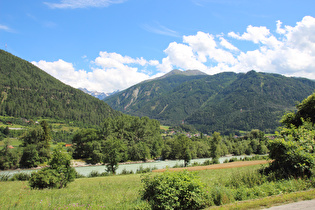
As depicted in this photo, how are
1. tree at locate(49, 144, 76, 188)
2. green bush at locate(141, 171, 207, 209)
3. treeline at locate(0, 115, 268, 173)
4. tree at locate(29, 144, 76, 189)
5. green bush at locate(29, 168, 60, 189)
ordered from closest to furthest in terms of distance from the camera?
green bush at locate(141, 171, 207, 209) < green bush at locate(29, 168, 60, 189) < tree at locate(29, 144, 76, 189) < tree at locate(49, 144, 76, 188) < treeline at locate(0, 115, 268, 173)

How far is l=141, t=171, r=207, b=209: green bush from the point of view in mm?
7906

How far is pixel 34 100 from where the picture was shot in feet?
618

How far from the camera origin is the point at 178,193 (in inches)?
312

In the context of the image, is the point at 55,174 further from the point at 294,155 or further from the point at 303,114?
the point at 303,114

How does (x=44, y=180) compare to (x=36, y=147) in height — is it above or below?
above

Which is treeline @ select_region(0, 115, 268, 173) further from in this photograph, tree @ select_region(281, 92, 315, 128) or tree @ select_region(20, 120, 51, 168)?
tree @ select_region(281, 92, 315, 128)

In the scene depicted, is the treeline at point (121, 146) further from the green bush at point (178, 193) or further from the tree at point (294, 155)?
the green bush at point (178, 193)

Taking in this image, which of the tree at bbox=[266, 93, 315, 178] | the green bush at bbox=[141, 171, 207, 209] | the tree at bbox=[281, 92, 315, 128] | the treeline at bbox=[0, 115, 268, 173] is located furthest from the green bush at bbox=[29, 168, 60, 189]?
the tree at bbox=[281, 92, 315, 128]

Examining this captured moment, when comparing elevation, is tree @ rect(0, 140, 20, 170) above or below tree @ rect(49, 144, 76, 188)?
below

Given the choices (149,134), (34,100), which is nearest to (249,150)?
(149,134)

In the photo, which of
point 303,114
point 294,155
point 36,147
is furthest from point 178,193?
point 36,147

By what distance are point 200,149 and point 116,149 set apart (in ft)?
189

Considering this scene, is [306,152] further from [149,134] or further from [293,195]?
[149,134]

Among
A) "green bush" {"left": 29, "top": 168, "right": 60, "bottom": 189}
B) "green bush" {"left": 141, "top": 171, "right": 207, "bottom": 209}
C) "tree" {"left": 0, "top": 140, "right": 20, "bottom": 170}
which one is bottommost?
"tree" {"left": 0, "top": 140, "right": 20, "bottom": 170}
